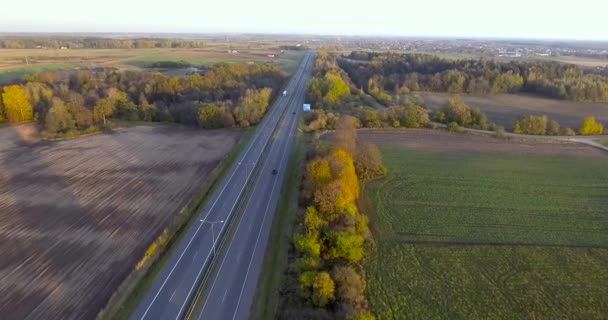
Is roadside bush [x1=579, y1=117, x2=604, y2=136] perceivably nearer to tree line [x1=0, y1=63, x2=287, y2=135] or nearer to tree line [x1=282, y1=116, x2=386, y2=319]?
tree line [x1=282, y1=116, x2=386, y2=319]

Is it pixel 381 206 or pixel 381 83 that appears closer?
pixel 381 206

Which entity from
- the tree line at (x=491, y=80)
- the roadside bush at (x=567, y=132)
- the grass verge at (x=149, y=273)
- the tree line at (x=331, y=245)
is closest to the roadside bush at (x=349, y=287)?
the tree line at (x=331, y=245)

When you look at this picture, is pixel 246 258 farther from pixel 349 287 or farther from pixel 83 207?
pixel 83 207

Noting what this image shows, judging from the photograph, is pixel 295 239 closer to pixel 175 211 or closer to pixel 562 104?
pixel 175 211

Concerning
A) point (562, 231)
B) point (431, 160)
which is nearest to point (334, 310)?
point (562, 231)

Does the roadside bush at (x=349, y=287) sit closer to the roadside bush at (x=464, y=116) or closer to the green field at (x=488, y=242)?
the green field at (x=488, y=242)
